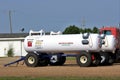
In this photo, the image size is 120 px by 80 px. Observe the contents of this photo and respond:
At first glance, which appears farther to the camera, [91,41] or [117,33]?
[117,33]

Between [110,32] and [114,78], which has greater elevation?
[110,32]

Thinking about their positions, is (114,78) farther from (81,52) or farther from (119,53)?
(119,53)

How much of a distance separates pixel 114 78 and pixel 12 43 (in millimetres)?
57247

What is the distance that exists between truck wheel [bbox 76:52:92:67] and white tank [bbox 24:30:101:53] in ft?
1.43

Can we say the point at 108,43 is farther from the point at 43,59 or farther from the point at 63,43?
the point at 43,59

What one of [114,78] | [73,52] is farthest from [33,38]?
[114,78]

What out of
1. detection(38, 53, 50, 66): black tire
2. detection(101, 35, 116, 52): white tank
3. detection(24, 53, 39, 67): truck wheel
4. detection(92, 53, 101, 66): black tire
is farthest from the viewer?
detection(38, 53, 50, 66): black tire

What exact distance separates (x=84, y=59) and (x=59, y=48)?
2148 mm

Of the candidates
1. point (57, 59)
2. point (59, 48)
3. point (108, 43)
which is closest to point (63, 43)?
point (59, 48)

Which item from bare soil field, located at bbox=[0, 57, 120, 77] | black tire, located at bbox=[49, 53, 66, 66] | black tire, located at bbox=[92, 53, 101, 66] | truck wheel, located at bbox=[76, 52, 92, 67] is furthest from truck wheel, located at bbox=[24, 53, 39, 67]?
black tire, located at bbox=[92, 53, 101, 66]

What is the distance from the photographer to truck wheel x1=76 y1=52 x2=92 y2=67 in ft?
99.4

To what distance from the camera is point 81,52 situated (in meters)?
31.0

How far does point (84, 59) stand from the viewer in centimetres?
3050

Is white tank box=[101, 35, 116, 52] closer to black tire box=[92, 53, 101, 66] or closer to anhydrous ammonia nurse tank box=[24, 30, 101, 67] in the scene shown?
black tire box=[92, 53, 101, 66]
